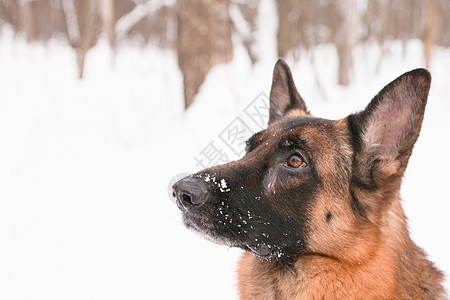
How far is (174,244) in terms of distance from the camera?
389cm

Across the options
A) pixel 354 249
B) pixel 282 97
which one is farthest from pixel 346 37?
pixel 354 249

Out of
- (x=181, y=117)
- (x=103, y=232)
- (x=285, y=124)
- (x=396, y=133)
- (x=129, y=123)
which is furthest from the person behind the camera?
(x=129, y=123)

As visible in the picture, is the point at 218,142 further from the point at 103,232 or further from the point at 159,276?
the point at 159,276

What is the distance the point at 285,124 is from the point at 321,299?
1114 mm

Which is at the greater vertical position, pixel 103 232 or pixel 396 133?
pixel 396 133

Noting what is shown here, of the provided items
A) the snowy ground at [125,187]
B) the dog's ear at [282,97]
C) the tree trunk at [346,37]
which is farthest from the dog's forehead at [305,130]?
the tree trunk at [346,37]

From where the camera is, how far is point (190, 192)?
208 centimetres

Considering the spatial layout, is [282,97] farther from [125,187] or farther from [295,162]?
[125,187]

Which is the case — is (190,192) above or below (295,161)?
below

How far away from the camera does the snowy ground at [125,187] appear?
3330mm

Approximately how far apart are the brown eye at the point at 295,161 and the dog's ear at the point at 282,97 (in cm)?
73

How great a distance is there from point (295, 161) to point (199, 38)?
5.70m

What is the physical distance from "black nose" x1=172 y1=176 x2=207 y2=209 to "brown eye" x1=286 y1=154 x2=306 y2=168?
54cm

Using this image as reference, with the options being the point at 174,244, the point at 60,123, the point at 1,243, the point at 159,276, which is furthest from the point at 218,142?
the point at 60,123
